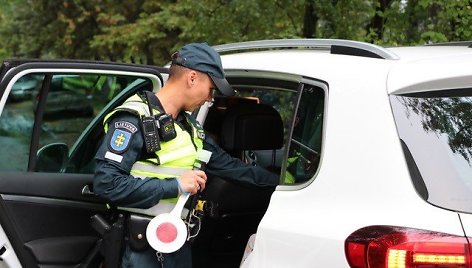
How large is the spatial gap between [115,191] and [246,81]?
2.95 ft

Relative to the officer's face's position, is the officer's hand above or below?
below

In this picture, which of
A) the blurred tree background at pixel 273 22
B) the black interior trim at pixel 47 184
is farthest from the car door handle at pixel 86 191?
the blurred tree background at pixel 273 22

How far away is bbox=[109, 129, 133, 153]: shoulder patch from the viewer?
244 centimetres

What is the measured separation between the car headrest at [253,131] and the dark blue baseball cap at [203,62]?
1.93 feet

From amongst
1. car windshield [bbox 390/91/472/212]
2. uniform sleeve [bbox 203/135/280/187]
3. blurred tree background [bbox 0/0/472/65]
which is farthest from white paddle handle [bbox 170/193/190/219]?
blurred tree background [bbox 0/0/472/65]

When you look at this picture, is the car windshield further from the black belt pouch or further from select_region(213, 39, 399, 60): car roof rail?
the black belt pouch

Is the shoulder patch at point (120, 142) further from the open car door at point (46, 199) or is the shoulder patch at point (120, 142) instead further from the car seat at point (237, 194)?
the car seat at point (237, 194)

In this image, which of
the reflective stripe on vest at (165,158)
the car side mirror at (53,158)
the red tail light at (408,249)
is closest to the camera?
the red tail light at (408,249)

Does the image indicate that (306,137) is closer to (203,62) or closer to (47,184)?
(203,62)

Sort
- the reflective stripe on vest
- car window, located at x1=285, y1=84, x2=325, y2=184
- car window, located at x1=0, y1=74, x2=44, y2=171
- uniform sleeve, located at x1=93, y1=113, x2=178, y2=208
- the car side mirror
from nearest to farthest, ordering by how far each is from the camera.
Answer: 1. car window, located at x1=285, y1=84, x2=325, y2=184
2. uniform sleeve, located at x1=93, y1=113, x2=178, y2=208
3. the reflective stripe on vest
4. the car side mirror
5. car window, located at x1=0, y1=74, x2=44, y2=171

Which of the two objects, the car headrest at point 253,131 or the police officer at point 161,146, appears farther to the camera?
the car headrest at point 253,131

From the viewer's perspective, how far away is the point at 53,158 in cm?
386

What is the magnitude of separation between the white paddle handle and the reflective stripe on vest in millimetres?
102

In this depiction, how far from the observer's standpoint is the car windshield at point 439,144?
187 centimetres
